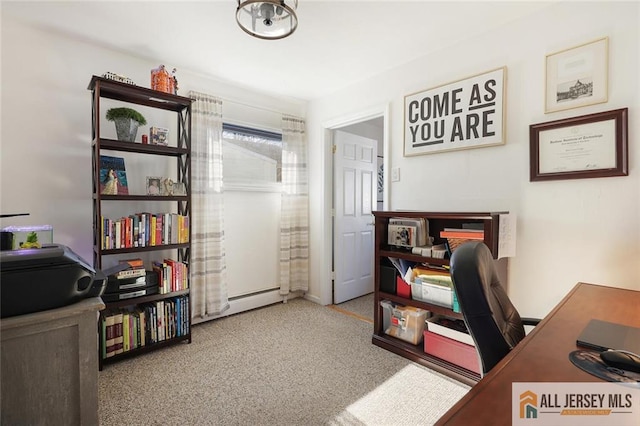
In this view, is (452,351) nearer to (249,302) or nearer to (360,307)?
(360,307)

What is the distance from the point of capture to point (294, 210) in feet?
11.9

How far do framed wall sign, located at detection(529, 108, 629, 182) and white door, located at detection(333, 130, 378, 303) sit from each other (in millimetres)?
2009

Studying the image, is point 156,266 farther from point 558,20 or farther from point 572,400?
point 558,20

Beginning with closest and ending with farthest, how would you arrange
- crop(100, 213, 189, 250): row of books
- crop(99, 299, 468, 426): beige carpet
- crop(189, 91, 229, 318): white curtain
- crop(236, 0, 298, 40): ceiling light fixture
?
crop(236, 0, 298, 40): ceiling light fixture
crop(99, 299, 468, 426): beige carpet
crop(100, 213, 189, 250): row of books
crop(189, 91, 229, 318): white curtain

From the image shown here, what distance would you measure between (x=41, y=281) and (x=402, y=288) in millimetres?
2207

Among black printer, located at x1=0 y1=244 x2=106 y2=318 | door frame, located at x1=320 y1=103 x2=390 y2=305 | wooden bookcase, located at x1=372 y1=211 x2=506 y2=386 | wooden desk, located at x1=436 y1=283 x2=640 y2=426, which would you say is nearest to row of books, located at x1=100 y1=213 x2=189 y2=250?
black printer, located at x1=0 y1=244 x2=106 y2=318

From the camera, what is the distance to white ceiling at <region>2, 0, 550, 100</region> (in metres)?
1.94

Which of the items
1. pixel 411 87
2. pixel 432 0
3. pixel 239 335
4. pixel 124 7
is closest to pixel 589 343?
pixel 432 0

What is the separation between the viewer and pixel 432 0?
6.15ft

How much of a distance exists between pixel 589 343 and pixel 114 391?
2.46 meters

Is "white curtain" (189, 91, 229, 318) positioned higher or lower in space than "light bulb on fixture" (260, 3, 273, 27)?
lower

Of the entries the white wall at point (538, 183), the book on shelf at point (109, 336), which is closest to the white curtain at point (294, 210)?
the white wall at point (538, 183)

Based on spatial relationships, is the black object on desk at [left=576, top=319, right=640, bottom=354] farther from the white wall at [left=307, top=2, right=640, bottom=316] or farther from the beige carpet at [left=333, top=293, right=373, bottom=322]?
the beige carpet at [left=333, top=293, right=373, bottom=322]

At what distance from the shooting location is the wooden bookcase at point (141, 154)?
214 centimetres
